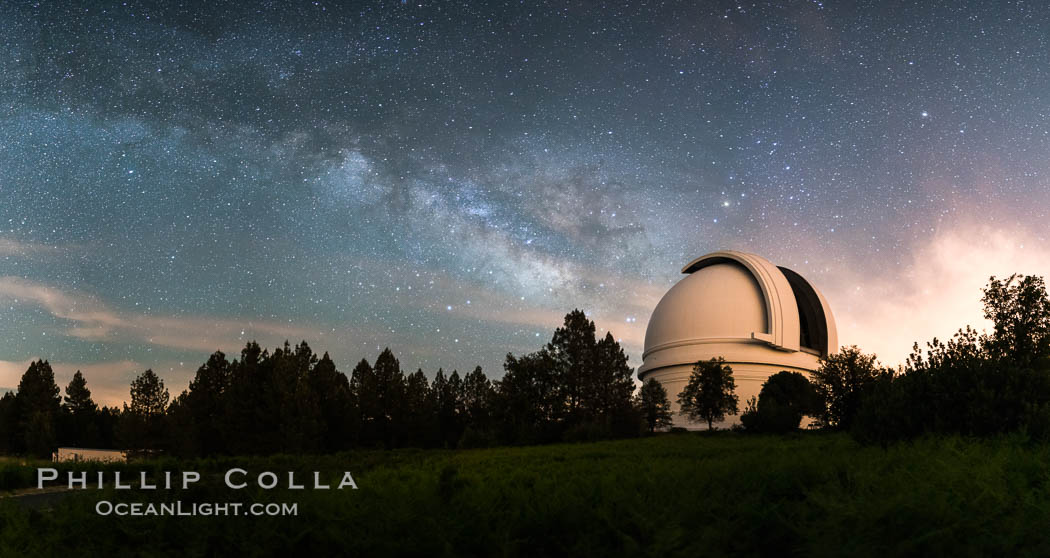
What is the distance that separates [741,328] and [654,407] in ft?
41.5

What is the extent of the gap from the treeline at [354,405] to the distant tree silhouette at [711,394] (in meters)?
4.22

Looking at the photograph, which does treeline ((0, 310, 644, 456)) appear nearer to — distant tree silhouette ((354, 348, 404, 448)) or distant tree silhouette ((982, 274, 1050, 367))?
distant tree silhouette ((354, 348, 404, 448))

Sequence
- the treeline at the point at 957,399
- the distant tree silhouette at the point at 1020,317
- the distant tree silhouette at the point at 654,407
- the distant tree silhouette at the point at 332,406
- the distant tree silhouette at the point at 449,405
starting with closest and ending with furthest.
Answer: the treeline at the point at 957,399 < the distant tree silhouette at the point at 1020,317 < the distant tree silhouette at the point at 332,406 < the distant tree silhouette at the point at 654,407 < the distant tree silhouette at the point at 449,405

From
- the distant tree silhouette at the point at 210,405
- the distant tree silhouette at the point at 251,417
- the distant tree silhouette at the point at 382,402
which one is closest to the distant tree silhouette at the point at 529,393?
the distant tree silhouette at the point at 382,402

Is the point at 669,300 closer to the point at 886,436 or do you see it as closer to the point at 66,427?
the point at 886,436

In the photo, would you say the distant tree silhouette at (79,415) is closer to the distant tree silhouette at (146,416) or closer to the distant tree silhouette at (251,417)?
the distant tree silhouette at (146,416)

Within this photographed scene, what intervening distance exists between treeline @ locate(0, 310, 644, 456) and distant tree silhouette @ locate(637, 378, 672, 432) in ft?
3.32

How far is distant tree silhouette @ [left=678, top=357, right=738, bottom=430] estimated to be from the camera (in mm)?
43500

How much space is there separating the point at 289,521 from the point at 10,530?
3.12 metres

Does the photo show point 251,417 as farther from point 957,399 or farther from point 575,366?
point 957,399

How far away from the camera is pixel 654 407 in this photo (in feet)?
148

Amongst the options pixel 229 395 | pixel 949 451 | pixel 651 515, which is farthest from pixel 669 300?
pixel 651 515

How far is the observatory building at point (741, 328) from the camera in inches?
2036

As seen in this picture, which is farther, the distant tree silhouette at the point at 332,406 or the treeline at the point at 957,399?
the distant tree silhouette at the point at 332,406
